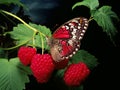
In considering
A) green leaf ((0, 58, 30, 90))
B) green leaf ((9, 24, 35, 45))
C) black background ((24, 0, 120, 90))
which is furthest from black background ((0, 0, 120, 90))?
green leaf ((0, 58, 30, 90))

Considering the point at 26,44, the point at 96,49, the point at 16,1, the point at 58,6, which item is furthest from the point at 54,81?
the point at 58,6

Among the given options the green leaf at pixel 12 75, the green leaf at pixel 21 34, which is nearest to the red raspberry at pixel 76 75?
the green leaf at pixel 12 75

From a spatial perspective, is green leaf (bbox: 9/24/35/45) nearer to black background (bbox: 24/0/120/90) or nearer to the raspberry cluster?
the raspberry cluster

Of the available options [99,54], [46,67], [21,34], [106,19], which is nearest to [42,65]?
[46,67]

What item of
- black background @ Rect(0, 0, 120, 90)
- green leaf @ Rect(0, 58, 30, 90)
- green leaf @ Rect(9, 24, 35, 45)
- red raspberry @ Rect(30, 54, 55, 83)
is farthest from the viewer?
black background @ Rect(0, 0, 120, 90)

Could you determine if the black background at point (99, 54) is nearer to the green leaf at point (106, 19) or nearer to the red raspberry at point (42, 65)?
the green leaf at point (106, 19)

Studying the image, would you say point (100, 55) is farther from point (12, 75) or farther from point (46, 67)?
point (46, 67)

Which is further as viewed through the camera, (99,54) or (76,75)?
(99,54)
